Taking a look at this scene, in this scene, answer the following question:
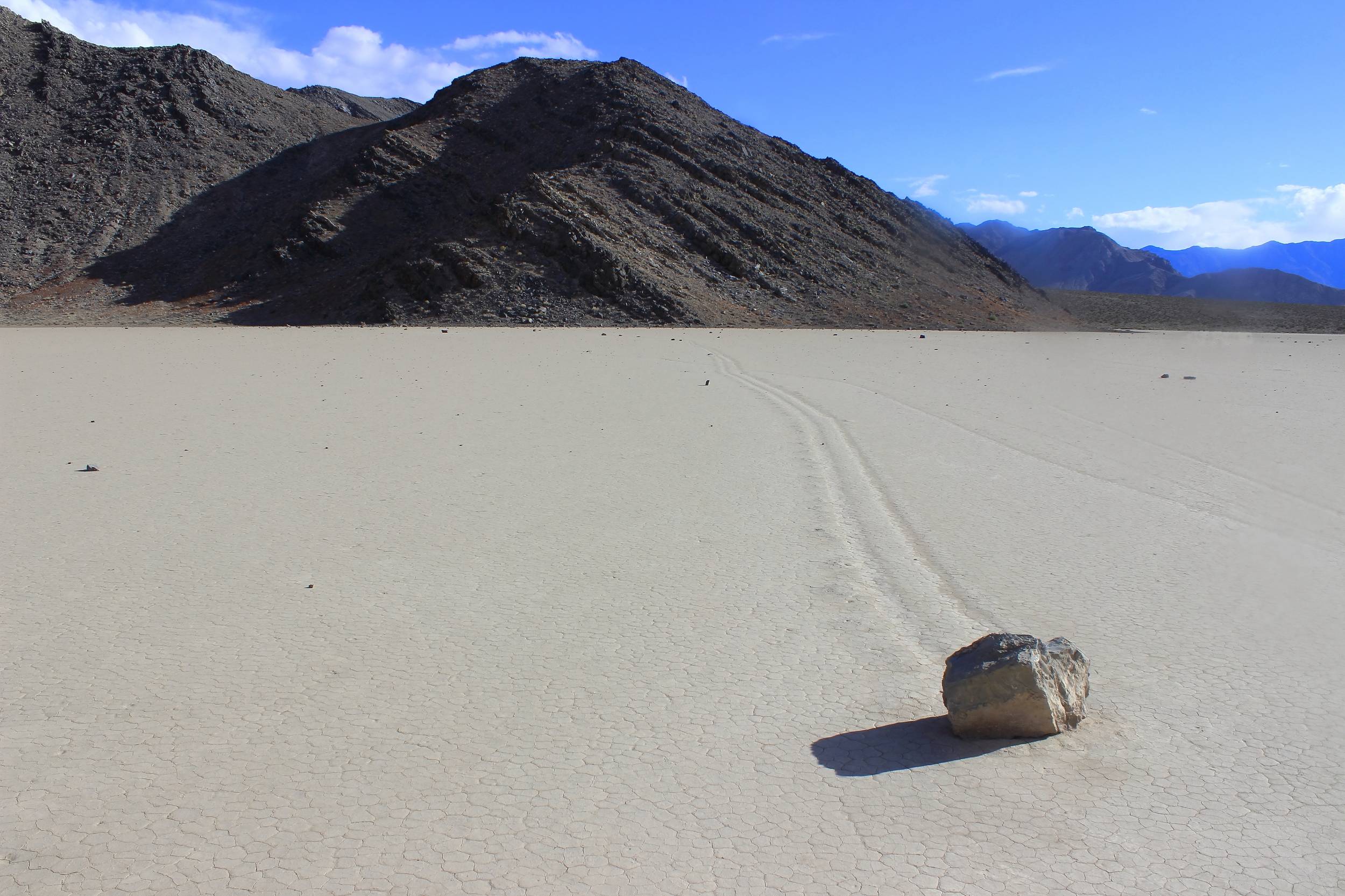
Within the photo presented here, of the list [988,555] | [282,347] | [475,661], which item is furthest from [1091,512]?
[282,347]

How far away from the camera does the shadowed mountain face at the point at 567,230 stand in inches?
1410

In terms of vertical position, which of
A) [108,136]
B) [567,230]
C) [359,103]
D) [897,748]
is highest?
[359,103]

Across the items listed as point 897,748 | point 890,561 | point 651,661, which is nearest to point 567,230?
point 890,561

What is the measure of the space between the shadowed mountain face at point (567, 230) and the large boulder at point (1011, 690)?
3142 centimetres

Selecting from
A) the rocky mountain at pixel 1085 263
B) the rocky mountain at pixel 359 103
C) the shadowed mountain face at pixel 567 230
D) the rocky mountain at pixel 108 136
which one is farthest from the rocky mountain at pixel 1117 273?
the rocky mountain at pixel 108 136

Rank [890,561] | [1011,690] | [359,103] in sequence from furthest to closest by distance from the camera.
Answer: [359,103]
[890,561]
[1011,690]

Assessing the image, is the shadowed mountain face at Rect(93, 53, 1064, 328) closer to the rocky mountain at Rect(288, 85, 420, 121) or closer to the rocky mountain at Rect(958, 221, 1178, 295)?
the rocky mountain at Rect(288, 85, 420, 121)

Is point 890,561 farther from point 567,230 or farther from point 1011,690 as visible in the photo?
point 567,230

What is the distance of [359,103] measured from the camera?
76500mm

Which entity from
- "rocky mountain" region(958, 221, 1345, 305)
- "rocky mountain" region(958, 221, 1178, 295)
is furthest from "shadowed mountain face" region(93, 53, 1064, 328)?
"rocky mountain" region(958, 221, 1178, 295)

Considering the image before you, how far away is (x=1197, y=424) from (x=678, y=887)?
1023 centimetres

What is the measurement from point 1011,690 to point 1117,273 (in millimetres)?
103068

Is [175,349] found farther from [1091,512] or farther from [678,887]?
[678,887]

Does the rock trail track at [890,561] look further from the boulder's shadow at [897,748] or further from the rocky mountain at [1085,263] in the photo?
the rocky mountain at [1085,263]
